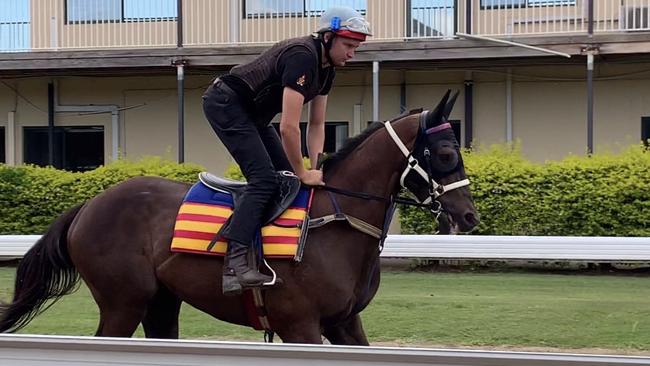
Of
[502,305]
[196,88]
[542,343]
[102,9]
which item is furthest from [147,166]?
[542,343]

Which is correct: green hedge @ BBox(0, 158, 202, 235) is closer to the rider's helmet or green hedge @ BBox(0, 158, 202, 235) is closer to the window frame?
the window frame

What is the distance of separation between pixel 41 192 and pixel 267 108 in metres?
11.0

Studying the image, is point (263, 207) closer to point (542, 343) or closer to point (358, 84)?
point (542, 343)

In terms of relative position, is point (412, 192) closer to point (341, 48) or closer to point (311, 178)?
point (311, 178)

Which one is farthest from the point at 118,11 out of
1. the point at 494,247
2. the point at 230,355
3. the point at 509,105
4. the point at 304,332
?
the point at 230,355

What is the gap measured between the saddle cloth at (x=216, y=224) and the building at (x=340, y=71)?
1144 centimetres

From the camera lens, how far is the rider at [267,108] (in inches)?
196

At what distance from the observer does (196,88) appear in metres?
19.3

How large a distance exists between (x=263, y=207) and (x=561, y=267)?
360 inches

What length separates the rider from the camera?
4.98 m

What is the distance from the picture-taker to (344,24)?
5.10m

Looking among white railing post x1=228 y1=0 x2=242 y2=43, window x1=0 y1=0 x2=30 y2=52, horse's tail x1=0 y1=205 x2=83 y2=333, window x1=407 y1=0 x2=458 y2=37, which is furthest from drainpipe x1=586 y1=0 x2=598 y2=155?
window x1=0 y1=0 x2=30 y2=52

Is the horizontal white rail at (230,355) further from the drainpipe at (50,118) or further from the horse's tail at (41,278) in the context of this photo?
the drainpipe at (50,118)

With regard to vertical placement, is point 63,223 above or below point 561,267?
above
